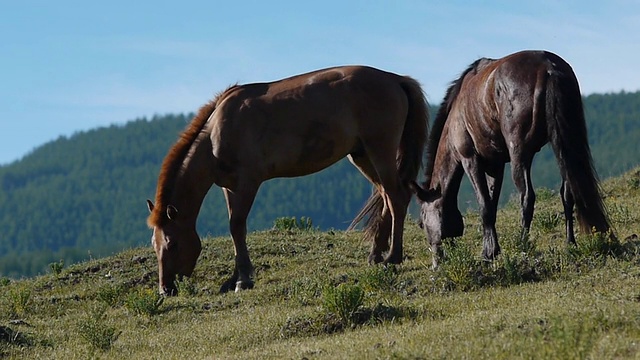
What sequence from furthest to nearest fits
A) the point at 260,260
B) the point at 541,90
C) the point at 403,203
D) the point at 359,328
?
the point at 260,260 < the point at 403,203 < the point at 541,90 < the point at 359,328

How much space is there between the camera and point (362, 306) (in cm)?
898

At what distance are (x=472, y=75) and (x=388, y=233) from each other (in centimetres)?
218

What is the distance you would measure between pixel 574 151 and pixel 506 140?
2.57 ft

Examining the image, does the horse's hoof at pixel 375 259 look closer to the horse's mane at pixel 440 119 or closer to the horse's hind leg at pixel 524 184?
the horse's mane at pixel 440 119

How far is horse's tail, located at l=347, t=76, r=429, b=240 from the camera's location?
12.7 m

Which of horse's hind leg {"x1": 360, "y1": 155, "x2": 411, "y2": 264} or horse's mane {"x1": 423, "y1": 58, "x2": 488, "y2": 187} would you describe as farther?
horse's hind leg {"x1": 360, "y1": 155, "x2": 411, "y2": 264}

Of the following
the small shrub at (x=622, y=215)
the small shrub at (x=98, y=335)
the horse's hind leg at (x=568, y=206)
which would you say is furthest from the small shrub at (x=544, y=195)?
the small shrub at (x=98, y=335)


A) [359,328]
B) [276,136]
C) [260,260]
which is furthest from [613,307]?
Answer: [260,260]

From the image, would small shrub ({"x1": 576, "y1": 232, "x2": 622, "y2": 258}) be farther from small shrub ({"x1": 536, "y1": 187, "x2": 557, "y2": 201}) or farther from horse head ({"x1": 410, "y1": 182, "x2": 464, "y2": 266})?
small shrub ({"x1": 536, "y1": 187, "x2": 557, "y2": 201})

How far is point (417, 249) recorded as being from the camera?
13.1 metres

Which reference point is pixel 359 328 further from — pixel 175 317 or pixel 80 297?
pixel 80 297

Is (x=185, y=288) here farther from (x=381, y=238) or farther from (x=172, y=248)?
(x=381, y=238)

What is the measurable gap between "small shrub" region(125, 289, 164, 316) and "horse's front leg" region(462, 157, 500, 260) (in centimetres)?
336

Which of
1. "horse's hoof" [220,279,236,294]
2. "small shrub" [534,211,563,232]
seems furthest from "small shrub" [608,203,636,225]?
"horse's hoof" [220,279,236,294]
